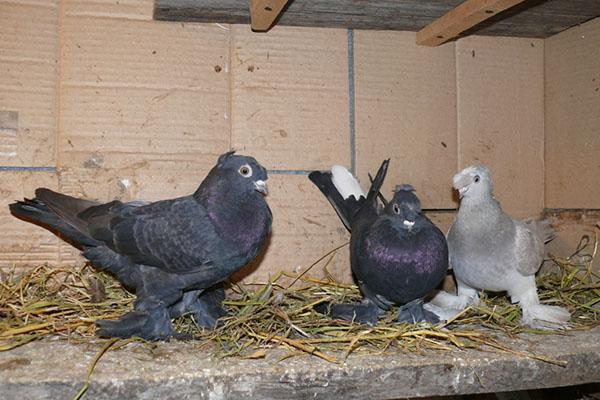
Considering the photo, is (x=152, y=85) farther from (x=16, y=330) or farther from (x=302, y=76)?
(x=16, y=330)

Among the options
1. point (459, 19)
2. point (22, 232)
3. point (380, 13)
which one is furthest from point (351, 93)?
point (22, 232)

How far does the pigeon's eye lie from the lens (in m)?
2.25

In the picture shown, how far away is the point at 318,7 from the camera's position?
2711 millimetres

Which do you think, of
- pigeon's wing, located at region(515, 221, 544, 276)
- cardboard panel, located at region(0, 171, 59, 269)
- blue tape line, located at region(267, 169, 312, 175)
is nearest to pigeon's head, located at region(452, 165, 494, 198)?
pigeon's wing, located at region(515, 221, 544, 276)

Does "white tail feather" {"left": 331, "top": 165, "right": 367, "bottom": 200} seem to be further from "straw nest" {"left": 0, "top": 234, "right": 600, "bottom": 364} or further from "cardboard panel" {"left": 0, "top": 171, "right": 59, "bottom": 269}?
"cardboard panel" {"left": 0, "top": 171, "right": 59, "bottom": 269}

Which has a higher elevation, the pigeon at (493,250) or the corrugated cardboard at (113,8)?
the corrugated cardboard at (113,8)

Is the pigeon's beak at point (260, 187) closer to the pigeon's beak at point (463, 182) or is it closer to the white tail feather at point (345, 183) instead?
the white tail feather at point (345, 183)

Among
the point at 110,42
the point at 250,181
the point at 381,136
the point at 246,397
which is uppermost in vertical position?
the point at 110,42

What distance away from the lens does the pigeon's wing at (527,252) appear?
2.55 metres

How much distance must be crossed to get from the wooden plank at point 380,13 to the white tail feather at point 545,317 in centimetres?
147

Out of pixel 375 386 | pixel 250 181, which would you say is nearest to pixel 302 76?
pixel 250 181

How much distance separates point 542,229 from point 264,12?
6.05ft

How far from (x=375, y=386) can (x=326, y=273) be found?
45.4 inches

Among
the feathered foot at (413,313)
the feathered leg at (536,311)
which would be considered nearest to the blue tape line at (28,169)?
the feathered foot at (413,313)
